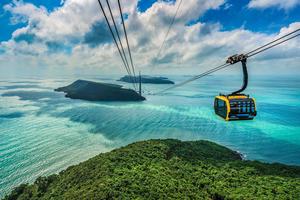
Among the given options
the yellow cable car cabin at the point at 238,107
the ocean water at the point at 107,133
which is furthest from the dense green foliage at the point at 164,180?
the yellow cable car cabin at the point at 238,107

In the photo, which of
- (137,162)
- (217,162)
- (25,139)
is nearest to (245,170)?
(217,162)

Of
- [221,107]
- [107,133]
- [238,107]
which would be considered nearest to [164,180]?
[221,107]

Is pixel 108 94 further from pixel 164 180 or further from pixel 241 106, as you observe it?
pixel 241 106

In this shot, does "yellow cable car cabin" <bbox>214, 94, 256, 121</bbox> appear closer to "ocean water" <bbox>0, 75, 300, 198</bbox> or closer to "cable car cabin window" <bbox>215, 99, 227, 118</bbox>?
"cable car cabin window" <bbox>215, 99, 227, 118</bbox>

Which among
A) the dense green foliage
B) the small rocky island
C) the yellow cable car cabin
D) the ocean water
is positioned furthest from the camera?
the small rocky island

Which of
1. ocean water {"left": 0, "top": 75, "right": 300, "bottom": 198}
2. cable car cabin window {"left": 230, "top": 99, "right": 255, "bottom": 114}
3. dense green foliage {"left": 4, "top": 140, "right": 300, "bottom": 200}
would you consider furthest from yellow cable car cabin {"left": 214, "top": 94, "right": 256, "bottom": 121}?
ocean water {"left": 0, "top": 75, "right": 300, "bottom": 198}

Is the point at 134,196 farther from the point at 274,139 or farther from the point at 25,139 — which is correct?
the point at 274,139

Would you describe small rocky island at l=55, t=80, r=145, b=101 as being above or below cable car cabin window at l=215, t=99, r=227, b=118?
below
